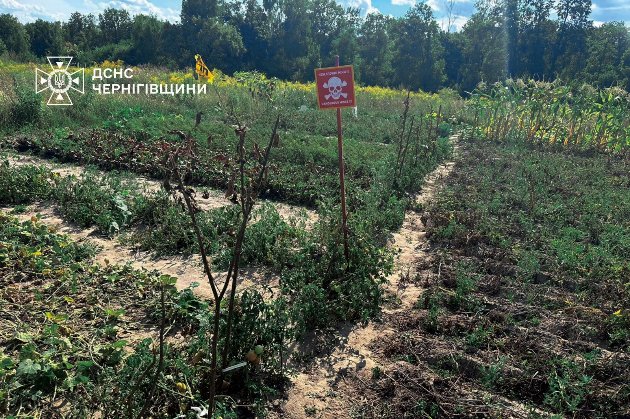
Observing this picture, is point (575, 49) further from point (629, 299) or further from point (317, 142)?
point (629, 299)

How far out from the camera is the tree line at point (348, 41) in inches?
1304

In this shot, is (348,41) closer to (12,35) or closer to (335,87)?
(12,35)

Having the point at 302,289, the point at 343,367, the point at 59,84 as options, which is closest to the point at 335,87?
the point at 302,289

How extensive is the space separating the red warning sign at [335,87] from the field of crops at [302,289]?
59cm

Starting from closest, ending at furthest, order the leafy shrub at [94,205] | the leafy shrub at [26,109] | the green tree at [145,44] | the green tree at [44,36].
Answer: the leafy shrub at [94,205], the leafy shrub at [26,109], the green tree at [145,44], the green tree at [44,36]

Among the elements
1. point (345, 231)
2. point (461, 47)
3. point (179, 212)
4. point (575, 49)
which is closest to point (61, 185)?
point (179, 212)

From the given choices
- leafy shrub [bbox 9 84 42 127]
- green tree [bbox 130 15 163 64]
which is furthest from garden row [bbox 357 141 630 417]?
green tree [bbox 130 15 163 64]

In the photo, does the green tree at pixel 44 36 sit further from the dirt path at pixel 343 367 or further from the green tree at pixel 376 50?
the dirt path at pixel 343 367

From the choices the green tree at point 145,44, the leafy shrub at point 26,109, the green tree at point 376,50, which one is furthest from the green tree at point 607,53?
the green tree at point 145,44

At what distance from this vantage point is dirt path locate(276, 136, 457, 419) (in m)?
3.00

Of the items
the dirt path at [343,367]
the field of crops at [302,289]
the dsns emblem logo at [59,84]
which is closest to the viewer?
the field of crops at [302,289]

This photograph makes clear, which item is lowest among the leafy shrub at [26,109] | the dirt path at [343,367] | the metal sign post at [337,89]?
the dirt path at [343,367]

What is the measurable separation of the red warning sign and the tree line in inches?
1111

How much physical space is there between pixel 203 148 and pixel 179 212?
3.97 metres
